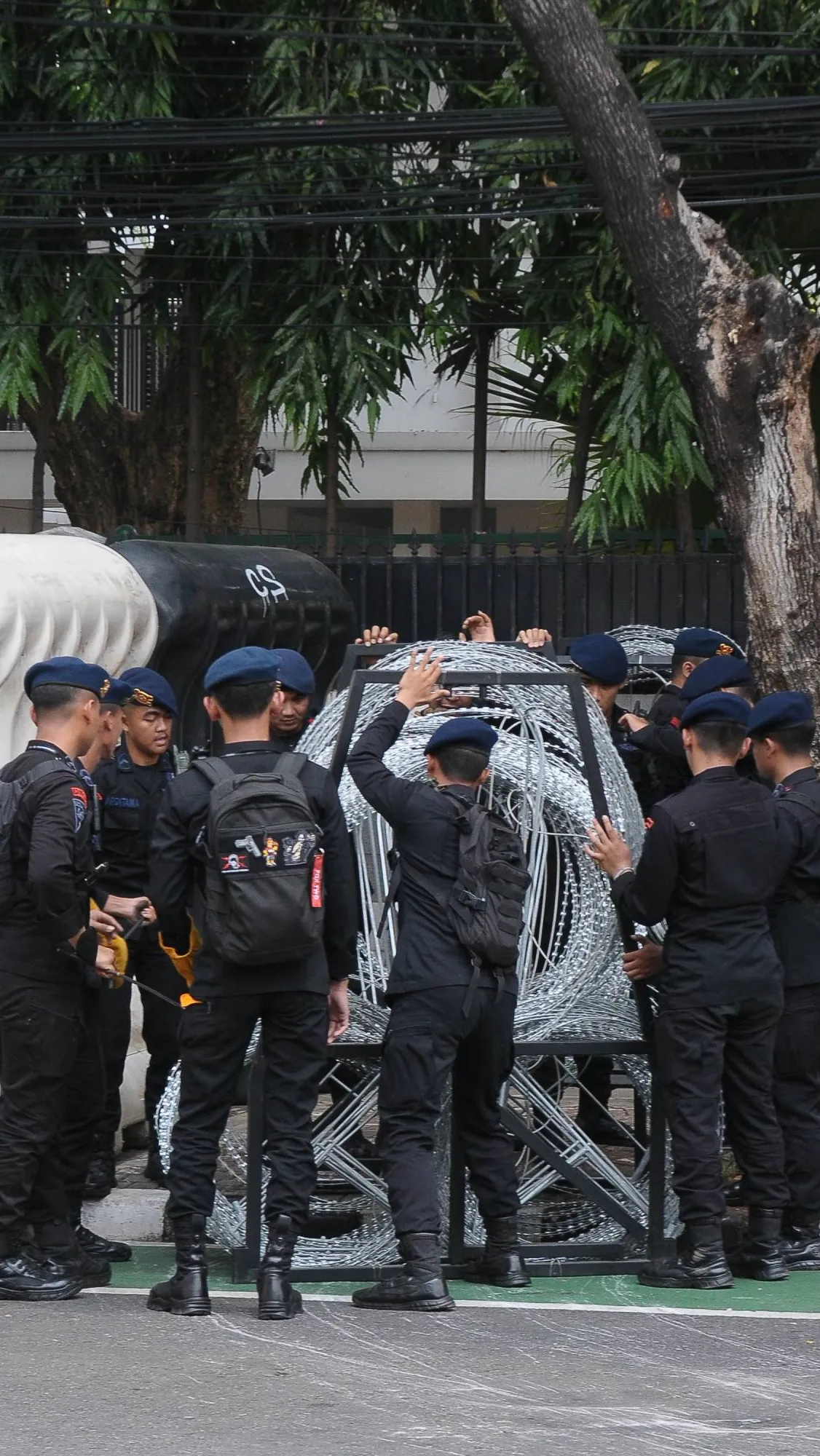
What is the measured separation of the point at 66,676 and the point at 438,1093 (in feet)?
5.69

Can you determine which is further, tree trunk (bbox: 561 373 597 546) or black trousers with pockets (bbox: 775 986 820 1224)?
tree trunk (bbox: 561 373 597 546)

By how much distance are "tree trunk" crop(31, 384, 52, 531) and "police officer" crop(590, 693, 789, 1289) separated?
9533 millimetres

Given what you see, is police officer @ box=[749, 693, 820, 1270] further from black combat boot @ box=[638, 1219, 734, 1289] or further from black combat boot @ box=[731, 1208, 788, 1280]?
black combat boot @ box=[638, 1219, 734, 1289]

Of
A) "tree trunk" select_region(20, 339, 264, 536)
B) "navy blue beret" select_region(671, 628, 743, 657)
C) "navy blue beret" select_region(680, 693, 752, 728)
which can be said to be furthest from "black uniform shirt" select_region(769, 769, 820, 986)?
"tree trunk" select_region(20, 339, 264, 536)

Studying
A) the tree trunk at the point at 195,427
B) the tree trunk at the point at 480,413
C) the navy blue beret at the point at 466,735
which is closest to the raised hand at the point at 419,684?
the navy blue beret at the point at 466,735

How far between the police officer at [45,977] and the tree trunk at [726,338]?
2974 mm

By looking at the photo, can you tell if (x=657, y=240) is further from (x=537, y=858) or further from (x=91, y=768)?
(x=91, y=768)

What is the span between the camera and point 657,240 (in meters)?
7.69

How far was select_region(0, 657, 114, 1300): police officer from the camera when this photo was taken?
5750 mm

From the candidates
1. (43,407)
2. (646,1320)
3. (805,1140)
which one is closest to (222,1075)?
(646,1320)

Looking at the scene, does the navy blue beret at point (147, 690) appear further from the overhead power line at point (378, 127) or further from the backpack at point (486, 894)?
the overhead power line at point (378, 127)

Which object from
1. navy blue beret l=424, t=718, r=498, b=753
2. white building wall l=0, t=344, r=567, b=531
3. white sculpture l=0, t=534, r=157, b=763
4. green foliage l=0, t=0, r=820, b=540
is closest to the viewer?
navy blue beret l=424, t=718, r=498, b=753

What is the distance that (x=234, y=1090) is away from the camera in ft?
18.7

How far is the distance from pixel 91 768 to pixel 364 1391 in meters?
2.35
